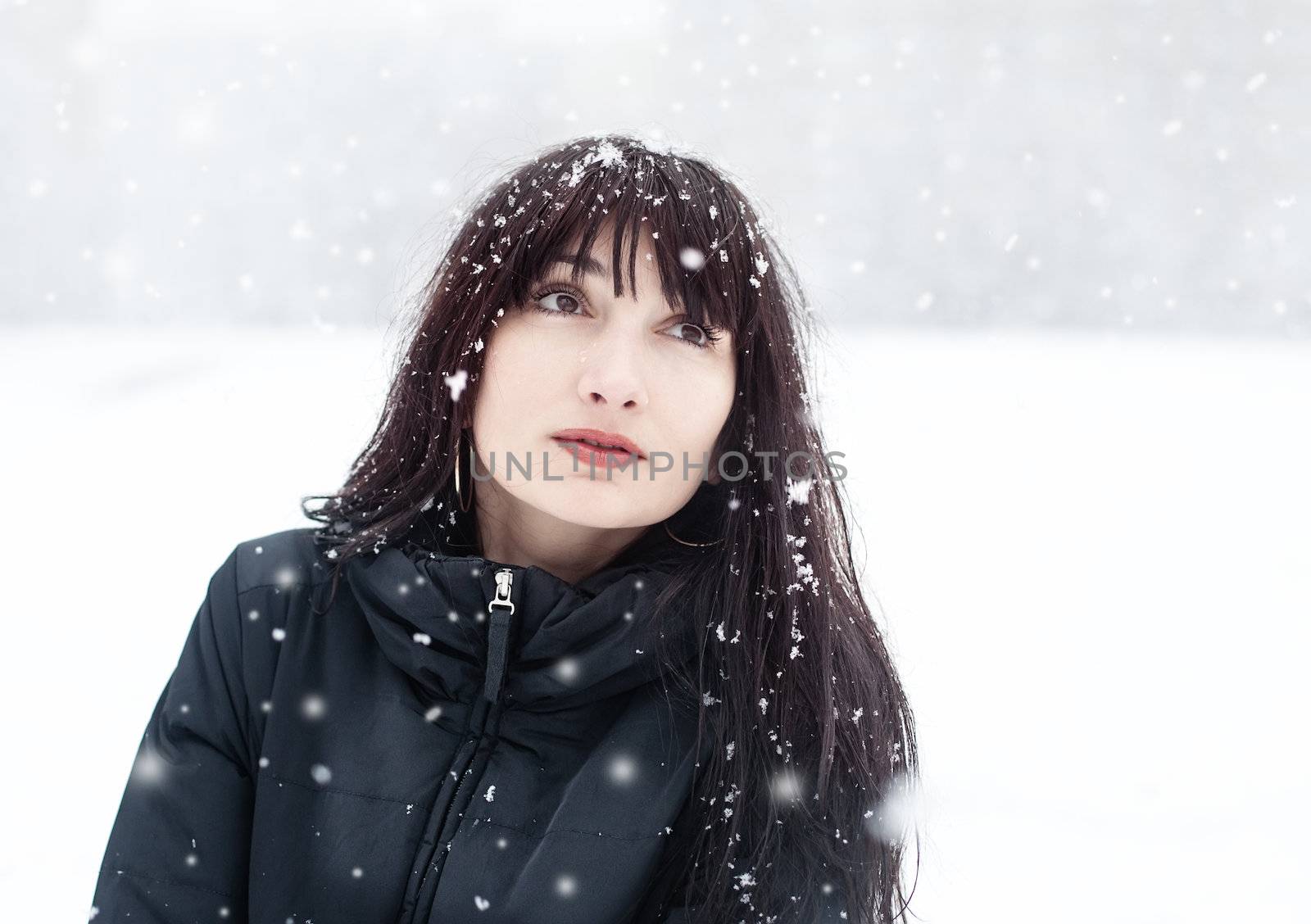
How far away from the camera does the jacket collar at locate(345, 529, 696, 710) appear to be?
1.55 metres

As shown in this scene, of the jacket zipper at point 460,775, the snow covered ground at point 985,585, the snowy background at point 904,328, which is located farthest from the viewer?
the snowy background at point 904,328

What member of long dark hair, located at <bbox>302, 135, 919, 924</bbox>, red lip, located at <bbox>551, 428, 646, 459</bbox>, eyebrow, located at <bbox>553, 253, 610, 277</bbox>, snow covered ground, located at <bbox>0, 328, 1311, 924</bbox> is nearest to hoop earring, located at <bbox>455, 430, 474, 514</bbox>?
long dark hair, located at <bbox>302, 135, 919, 924</bbox>

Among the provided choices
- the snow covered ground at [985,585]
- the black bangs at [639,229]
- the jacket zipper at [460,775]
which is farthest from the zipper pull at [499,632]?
the snow covered ground at [985,585]

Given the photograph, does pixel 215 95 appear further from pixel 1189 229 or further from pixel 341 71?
pixel 1189 229

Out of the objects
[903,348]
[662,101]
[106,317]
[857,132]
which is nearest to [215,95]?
[106,317]

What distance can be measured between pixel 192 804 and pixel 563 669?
2.23ft

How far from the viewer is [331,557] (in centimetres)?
172

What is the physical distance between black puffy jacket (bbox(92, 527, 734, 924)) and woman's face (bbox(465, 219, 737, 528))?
16 centimetres

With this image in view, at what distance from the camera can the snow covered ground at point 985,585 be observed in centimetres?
271

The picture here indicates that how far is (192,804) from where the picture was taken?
156 centimetres

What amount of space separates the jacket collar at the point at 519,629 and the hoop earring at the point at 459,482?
24cm

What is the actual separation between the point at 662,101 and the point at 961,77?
326cm

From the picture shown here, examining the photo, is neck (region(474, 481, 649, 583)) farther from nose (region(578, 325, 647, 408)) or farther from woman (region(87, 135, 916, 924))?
nose (region(578, 325, 647, 408))

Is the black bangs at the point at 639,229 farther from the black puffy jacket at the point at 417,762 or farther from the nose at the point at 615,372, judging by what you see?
the black puffy jacket at the point at 417,762
